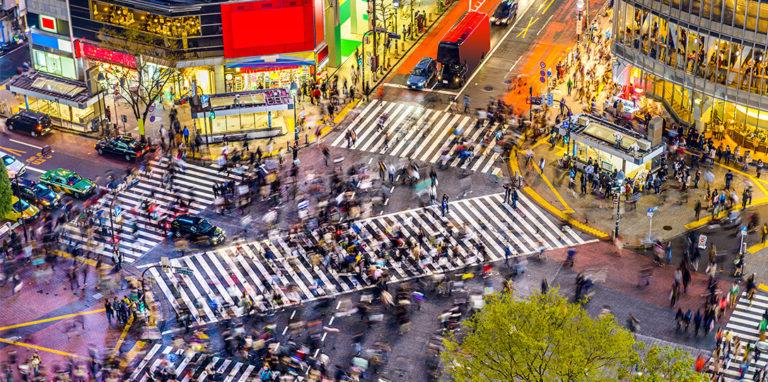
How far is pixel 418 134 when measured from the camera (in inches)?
4491

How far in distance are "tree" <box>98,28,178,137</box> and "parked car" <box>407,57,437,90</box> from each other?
21574 millimetres

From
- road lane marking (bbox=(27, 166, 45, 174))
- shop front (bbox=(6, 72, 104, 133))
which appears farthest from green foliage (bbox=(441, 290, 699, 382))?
shop front (bbox=(6, 72, 104, 133))

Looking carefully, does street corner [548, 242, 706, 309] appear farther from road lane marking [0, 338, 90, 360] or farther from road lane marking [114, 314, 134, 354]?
road lane marking [0, 338, 90, 360]

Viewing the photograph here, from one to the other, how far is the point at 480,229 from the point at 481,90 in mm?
24817

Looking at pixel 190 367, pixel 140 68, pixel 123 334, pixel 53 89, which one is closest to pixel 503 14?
pixel 140 68

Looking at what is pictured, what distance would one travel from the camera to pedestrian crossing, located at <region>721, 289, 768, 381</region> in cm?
8356

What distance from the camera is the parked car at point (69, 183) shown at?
104062mm

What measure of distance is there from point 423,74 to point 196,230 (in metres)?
32.1

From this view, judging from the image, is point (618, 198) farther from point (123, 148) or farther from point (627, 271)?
point (123, 148)

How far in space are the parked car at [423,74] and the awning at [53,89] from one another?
93.7 feet

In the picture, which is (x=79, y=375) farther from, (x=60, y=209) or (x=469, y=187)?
(x=469, y=187)

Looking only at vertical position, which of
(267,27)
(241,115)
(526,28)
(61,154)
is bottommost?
(61,154)

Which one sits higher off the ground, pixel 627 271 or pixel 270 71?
pixel 270 71

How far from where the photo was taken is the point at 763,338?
86000 mm
